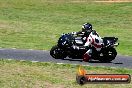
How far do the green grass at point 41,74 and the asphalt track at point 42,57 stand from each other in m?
1.04

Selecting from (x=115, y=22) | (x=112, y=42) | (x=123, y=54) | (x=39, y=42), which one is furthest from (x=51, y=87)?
(x=115, y=22)

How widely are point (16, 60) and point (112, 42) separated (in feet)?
15.4

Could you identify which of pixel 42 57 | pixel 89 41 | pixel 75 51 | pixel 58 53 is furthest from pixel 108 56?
pixel 42 57

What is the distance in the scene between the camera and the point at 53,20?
4153 cm

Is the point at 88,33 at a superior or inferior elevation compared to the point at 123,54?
superior

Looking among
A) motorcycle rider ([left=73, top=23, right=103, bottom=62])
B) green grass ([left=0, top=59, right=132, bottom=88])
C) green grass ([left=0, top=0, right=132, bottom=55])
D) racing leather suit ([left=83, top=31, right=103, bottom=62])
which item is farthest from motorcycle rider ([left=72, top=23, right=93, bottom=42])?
green grass ([left=0, top=0, right=132, bottom=55])

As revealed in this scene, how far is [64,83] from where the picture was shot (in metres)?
15.2

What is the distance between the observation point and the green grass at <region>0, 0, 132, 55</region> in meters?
28.3

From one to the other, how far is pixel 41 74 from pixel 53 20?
25202 mm

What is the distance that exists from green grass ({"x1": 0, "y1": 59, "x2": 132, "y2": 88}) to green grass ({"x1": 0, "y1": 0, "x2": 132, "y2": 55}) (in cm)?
554

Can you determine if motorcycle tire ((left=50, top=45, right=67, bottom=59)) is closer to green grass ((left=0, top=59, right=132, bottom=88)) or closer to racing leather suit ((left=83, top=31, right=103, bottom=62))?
racing leather suit ((left=83, top=31, right=103, bottom=62))

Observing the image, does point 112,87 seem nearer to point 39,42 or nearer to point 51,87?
point 51,87

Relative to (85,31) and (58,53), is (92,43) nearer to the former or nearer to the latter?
(85,31)

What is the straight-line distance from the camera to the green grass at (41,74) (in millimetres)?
14883
